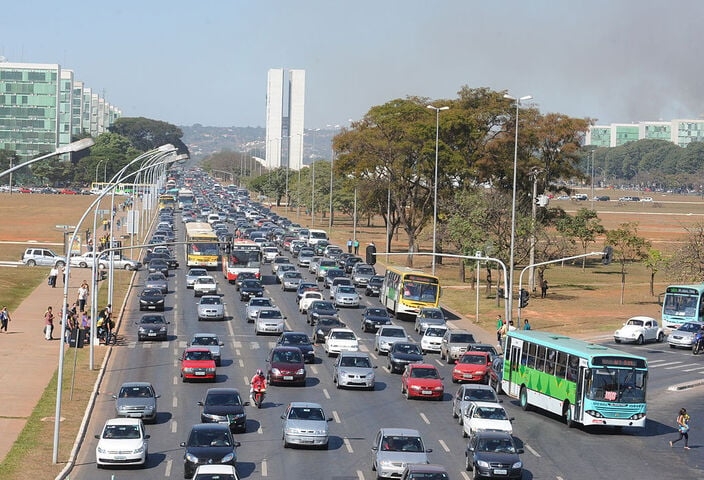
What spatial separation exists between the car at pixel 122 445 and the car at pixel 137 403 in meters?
5.00

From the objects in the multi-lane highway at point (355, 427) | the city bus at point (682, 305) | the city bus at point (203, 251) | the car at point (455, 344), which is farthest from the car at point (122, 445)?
the city bus at point (203, 251)

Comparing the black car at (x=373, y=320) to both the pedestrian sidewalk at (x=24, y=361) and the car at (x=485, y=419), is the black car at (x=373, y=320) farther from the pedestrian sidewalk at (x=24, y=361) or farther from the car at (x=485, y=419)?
the car at (x=485, y=419)

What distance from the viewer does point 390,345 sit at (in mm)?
57344

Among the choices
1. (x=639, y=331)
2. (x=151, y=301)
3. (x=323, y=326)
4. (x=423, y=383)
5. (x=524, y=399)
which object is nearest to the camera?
(x=524, y=399)

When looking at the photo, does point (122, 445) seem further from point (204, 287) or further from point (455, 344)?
point (204, 287)

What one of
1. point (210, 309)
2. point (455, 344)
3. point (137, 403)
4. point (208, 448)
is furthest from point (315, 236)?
point (208, 448)

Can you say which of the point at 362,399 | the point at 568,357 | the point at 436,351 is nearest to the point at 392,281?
the point at 436,351

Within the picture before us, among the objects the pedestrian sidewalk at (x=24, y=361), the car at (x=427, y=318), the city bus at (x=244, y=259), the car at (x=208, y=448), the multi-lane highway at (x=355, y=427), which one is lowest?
the multi-lane highway at (x=355, y=427)

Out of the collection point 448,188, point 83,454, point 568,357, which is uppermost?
point 448,188

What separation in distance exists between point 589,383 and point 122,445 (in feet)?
50.5

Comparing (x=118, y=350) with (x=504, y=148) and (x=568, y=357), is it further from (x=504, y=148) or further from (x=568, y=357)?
(x=504, y=148)

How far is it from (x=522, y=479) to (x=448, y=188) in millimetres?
77928

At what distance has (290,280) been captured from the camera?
84062mm

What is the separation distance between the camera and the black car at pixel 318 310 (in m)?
65.9
